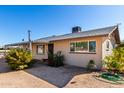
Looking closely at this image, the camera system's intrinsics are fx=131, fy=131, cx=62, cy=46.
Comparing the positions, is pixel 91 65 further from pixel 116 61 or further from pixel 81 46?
pixel 81 46

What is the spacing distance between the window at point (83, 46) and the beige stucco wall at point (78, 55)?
1.17 ft

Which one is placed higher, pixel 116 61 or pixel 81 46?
pixel 81 46

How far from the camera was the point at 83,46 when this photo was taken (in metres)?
11.7

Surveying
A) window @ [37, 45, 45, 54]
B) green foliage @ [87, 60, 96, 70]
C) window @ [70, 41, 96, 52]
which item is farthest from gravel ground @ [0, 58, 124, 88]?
window @ [37, 45, 45, 54]

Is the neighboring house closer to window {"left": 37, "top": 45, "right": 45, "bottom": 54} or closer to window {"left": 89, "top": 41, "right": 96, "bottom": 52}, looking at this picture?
window {"left": 89, "top": 41, "right": 96, "bottom": 52}

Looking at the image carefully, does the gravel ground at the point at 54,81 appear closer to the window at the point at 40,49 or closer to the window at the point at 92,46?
the window at the point at 92,46

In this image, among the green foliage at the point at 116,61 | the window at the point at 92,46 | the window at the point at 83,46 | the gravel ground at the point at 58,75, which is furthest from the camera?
the window at the point at 83,46

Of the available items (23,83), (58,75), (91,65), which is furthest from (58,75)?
(91,65)

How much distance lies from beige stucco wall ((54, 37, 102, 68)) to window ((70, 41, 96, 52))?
1.17 feet

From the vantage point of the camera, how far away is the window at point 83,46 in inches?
433

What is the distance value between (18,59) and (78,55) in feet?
17.7

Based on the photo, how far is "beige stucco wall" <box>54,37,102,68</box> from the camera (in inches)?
411

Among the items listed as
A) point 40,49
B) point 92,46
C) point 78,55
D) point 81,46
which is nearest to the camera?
point 92,46

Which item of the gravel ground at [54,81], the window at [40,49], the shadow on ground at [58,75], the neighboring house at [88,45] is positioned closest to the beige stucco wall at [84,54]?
the neighboring house at [88,45]
